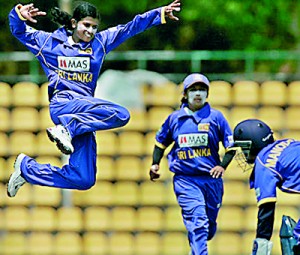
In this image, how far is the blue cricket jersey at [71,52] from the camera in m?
Answer: 10.3

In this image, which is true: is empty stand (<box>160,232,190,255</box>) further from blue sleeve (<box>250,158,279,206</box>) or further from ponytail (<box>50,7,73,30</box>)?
blue sleeve (<box>250,158,279,206</box>)

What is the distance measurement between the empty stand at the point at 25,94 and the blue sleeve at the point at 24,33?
5691mm

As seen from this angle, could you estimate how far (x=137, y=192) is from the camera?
16.1 metres

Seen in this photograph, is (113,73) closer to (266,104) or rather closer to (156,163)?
(266,104)

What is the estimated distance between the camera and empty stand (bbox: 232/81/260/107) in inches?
627

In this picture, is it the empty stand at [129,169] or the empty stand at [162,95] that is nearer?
the empty stand at [162,95]

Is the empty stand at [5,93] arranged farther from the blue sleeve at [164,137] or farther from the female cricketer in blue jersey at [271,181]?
the female cricketer in blue jersey at [271,181]

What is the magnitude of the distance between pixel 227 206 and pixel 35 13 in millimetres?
6443

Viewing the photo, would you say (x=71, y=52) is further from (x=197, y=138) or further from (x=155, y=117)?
(x=155, y=117)

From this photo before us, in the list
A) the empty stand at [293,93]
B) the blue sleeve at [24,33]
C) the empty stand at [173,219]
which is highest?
the empty stand at [293,93]

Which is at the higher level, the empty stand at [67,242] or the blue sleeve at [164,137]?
the blue sleeve at [164,137]

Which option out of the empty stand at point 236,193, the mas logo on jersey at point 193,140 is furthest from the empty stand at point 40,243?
the mas logo on jersey at point 193,140

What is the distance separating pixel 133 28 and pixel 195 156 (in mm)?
1589

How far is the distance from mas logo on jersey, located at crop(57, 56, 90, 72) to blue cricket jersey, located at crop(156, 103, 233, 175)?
4.64 ft
